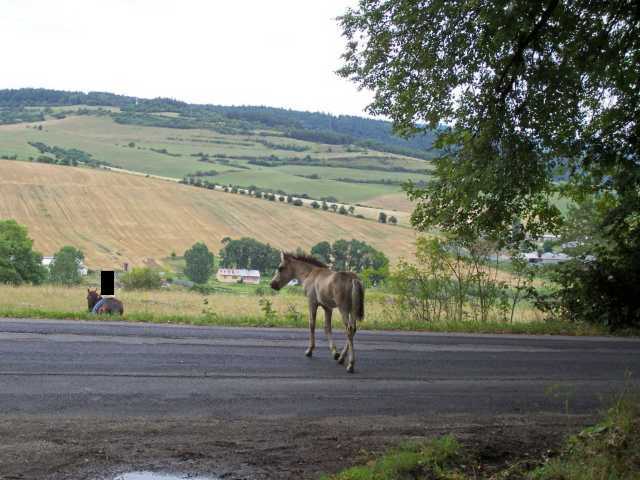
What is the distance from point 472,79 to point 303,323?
7.36 m

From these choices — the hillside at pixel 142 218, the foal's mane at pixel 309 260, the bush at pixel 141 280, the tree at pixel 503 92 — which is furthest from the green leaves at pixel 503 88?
the hillside at pixel 142 218

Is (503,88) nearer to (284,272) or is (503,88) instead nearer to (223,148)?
(284,272)

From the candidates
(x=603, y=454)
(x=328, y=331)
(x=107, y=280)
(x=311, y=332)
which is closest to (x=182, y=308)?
(x=107, y=280)

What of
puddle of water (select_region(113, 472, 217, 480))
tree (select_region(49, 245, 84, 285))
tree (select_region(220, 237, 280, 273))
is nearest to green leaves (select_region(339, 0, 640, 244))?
puddle of water (select_region(113, 472, 217, 480))

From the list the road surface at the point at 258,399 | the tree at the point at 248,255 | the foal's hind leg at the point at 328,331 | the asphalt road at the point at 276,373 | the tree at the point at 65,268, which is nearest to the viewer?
the road surface at the point at 258,399

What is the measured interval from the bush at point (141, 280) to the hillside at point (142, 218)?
21.7 m

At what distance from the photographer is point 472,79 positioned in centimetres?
1345

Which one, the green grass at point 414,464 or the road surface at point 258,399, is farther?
the road surface at point 258,399

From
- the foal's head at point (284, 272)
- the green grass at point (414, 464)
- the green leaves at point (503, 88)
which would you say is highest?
the green leaves at point (503, 88)

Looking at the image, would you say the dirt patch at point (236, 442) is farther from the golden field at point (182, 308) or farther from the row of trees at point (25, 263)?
the row of trees at point (25, 263)

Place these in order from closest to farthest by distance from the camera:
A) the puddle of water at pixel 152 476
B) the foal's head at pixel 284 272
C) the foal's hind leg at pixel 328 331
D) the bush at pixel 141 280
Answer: the puddle of water at pixel 152 476 → the foal's hind leg at pixel 328 331 → the foal's head at pixel 284 272 → the bush at pixel 141 280

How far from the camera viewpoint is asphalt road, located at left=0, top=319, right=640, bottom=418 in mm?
9422

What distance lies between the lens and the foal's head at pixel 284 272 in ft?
46.9

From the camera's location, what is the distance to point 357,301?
12.4 meters
